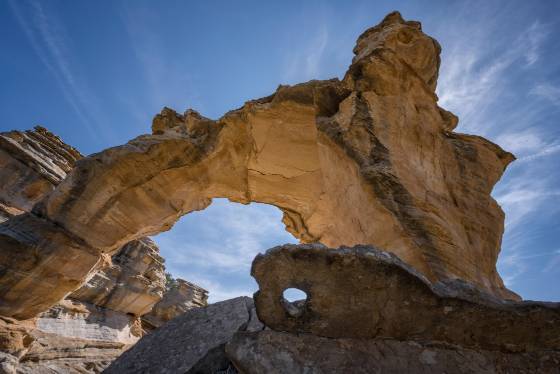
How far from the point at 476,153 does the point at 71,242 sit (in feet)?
27.5

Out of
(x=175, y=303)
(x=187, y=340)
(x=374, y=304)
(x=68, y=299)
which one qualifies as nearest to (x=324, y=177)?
(x=187, y=340)

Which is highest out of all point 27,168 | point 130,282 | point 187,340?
point 27,168

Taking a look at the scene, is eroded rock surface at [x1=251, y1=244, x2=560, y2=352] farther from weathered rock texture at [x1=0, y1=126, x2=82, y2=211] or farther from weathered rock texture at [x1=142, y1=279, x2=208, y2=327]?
weathered rock texture at [x1=142, y1=279, x2=208, y2=327]

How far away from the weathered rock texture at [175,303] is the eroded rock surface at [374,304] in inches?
694

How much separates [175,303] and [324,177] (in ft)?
52.9

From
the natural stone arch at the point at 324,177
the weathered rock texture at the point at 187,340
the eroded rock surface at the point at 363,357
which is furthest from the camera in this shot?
the natural stone arch at the point at 324,177

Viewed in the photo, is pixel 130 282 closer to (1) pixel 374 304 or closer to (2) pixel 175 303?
(2) pixel 175 303

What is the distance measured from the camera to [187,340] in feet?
14.1

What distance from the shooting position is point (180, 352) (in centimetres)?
407

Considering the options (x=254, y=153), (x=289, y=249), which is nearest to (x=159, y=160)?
(x=254, y=153)

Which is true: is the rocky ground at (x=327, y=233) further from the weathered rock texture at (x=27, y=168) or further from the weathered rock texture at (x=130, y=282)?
the weathered rock texture at (x=130, y=282)

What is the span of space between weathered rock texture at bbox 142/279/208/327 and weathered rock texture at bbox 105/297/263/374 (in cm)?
1439

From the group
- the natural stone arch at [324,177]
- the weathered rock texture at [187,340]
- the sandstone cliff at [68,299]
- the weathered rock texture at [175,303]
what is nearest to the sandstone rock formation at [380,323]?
the natural stone arch at [324,177]

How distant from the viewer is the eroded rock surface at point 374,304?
204cm
